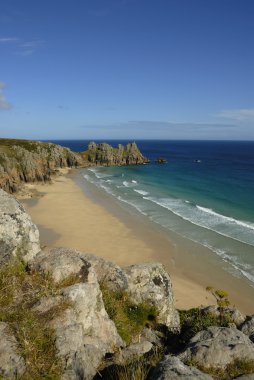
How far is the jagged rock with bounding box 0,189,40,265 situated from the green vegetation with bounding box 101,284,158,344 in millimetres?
2790

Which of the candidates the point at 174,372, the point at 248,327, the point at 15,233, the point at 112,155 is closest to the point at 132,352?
the point at 174,372

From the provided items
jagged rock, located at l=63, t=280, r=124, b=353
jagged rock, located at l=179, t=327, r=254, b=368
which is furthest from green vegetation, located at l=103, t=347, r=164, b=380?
jagged rock, located at l=63, t=280, r=124, b=353

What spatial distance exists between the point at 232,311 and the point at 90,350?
20.6 ft

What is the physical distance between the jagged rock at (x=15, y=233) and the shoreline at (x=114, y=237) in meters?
13.5

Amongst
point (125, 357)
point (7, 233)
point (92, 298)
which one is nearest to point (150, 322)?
point (92, 298)

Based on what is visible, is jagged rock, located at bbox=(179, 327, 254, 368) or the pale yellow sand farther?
the pale yellow sand

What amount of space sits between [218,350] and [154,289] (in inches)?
212

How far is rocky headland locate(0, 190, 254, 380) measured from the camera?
704 cm

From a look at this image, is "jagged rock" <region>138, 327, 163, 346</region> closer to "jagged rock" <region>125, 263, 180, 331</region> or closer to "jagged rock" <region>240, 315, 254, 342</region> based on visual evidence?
"jagged rock" <region>125, 263, 180, 331</region>

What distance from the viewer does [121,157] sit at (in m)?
112

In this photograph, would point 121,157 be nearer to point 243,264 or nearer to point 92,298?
point 243,264

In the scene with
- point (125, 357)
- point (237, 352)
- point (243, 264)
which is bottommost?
A: point (243, 264)

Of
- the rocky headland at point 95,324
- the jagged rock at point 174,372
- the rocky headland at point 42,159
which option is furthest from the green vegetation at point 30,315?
the rocky headland at point 42,159

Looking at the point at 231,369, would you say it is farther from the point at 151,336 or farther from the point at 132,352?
the point at 151,336
